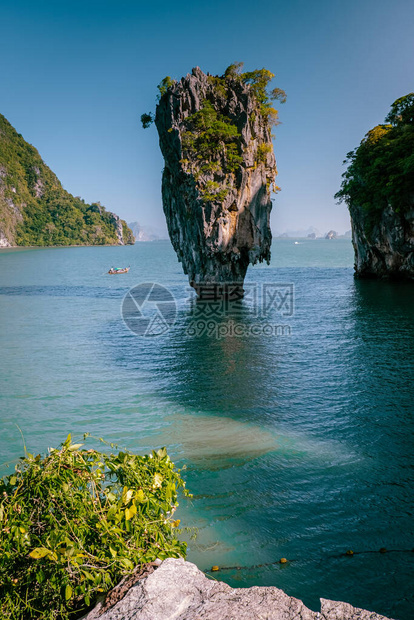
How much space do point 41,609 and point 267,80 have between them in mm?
38537

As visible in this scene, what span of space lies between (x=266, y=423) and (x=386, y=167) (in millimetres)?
32757

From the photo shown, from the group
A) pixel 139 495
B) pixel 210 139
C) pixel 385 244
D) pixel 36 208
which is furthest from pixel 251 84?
pixel 36 208

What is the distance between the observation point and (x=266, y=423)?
12656mm

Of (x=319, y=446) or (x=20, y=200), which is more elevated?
(x=20, y=200)

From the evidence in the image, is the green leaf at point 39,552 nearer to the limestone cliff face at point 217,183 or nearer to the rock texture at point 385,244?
the limestone cliff face at point 217,183

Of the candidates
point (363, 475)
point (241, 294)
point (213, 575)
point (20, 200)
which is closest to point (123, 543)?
point (213, 575)

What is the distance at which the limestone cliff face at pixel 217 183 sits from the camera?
32156 mm

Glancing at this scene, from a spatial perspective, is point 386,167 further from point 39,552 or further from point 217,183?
point 39,552

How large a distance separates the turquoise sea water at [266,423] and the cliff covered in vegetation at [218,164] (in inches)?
336

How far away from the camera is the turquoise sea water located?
7.02 m

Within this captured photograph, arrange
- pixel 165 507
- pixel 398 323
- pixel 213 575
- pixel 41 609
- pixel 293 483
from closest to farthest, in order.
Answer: pixel 41 609 < pixel 165 507 < pixel 213 575 < pixel 293 483 < pixel 398 323

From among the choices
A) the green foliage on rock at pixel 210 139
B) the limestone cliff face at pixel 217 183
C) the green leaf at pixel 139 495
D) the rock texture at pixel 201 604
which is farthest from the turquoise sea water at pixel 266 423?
the green foliage on rock at pixel 210 139

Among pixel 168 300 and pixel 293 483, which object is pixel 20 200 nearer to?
pixel 168 300

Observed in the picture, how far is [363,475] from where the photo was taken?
9562mm
